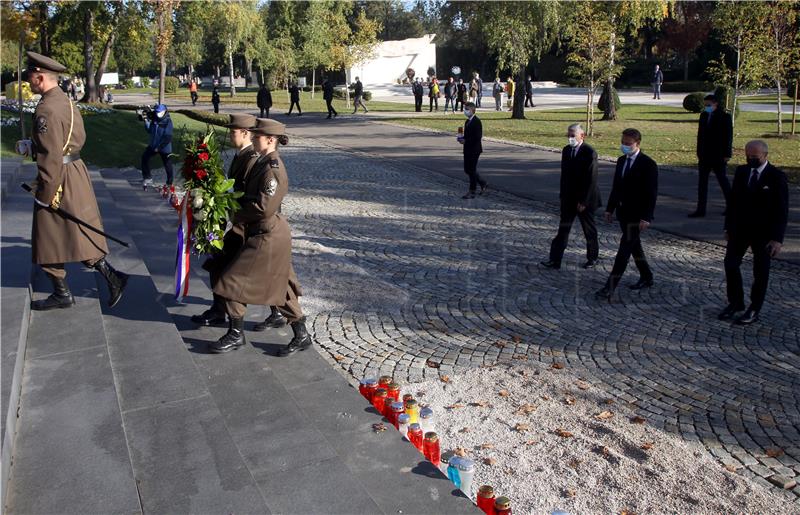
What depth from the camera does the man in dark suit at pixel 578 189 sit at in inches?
356

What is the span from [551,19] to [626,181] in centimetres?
1968

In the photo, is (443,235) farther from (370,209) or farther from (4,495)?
(4,495)

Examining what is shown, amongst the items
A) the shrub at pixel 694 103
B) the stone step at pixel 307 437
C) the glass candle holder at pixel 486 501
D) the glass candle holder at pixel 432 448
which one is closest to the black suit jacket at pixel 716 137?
the stone step at pixel 307 437

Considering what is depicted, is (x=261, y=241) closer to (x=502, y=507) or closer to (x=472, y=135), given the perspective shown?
(x=502, y=507)

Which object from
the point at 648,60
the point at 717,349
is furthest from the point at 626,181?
the point at 648,60

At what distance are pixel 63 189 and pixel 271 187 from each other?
205cm

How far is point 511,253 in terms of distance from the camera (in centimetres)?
1038

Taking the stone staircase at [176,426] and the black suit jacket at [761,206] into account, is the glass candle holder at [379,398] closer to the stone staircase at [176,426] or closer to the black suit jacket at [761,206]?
the stone staircase at [176,426]

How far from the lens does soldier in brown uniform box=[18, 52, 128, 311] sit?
6.20 m

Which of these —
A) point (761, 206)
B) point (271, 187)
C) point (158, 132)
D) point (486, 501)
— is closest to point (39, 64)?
point (271, 187)

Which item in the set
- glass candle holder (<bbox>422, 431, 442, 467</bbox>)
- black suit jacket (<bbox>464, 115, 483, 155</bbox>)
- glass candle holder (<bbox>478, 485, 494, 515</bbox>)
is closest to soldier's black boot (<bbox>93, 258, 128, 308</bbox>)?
glass candle holder (<bbox>422, 431, 442, 467</bbox>)

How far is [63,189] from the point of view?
642 centimetres

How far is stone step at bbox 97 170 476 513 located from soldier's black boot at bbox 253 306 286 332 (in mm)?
112

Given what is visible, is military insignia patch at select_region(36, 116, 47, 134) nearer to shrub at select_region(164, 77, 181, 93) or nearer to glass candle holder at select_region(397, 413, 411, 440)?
glass candle holder at select_region(397, 413, 411, 440)
